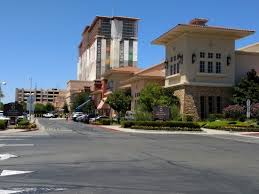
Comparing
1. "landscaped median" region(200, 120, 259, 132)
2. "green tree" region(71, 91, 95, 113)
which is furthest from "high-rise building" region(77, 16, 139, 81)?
"landscaped median" region(200, 120, 259, 132)

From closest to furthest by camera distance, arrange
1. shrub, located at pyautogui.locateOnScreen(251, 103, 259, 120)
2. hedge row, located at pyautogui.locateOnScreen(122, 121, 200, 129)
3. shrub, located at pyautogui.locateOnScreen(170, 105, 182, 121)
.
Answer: hedge row, located at pyautogui.locateOnScreen(122, 121, 200, 129)
shrub, located at pyautogui.locateOnScreen(251, 103, 259, 120)
shrub, located at pyautogui.locateOnScreen(170, 105, 182, 121)

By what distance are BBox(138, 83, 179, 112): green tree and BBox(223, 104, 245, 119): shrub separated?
564 centimetres

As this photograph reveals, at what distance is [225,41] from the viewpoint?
177 ft

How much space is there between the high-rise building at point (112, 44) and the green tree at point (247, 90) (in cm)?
9874

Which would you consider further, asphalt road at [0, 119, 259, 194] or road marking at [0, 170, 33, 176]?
road marking at [0, 170, 33, 176]

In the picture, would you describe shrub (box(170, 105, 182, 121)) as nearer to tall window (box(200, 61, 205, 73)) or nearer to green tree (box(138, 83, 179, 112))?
green tree (box(138, 83, 179, 112))

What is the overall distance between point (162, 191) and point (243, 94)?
141ft

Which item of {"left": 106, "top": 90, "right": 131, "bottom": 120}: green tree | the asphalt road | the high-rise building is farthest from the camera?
the high-rise building

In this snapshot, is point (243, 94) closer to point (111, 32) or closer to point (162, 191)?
point (162, 191)

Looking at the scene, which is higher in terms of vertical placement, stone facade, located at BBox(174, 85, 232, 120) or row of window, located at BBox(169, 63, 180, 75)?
row of window, located at BBox(169, 63, 180, 75)

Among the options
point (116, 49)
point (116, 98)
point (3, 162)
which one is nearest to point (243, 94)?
point (116, 98)

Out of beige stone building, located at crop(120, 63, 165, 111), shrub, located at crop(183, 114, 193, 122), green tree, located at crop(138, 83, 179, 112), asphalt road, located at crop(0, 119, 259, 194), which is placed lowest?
asphalt road, located at crop(0, 119, 259, 194)

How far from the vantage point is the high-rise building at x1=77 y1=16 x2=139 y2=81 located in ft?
503

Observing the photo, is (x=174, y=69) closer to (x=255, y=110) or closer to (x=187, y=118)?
(x=187, y=118)
